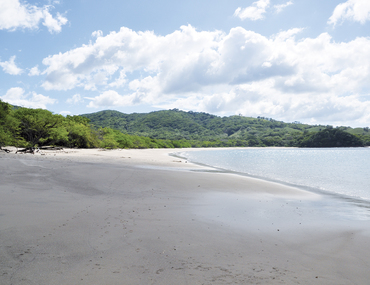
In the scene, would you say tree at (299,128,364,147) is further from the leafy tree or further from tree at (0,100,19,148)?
tree at (0,100,19,148)

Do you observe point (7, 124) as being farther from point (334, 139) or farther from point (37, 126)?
point (334, 139)

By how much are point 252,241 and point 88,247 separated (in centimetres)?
337

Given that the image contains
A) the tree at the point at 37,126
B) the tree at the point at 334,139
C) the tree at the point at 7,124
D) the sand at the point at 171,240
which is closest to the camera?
the sand at the point at 171,240

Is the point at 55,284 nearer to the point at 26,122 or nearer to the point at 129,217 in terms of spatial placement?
the point at 129,217

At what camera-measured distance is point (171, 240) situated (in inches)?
195

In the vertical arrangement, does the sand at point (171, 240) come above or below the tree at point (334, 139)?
below

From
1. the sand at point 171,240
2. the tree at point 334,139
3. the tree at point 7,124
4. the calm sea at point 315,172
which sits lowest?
the calm sea at point 315,172

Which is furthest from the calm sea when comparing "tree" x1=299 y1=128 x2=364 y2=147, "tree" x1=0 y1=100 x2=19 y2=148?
"tree" x1=299 y1=128 x2=364 y2=147

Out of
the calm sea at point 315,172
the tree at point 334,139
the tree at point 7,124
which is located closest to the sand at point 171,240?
the calm sea at point 315,172

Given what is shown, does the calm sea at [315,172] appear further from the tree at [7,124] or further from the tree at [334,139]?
the tree at [334,139]

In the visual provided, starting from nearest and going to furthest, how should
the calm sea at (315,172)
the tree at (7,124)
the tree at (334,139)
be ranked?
the calm sea at (315,172), the tree at (7,124), the tree at (334,139)

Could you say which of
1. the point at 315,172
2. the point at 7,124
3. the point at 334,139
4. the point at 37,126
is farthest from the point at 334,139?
the point at 7,124

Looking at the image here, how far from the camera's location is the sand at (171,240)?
3600mm

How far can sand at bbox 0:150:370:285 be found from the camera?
11.8 ft
